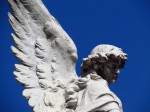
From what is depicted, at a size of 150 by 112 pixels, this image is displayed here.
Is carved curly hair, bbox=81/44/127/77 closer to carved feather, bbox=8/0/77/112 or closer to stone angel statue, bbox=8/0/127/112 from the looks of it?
stone angel statue, bbox=8/0/127/112

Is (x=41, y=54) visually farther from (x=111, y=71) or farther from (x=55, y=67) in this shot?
(x=111, y=71)

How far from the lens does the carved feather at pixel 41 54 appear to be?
882 centimetres

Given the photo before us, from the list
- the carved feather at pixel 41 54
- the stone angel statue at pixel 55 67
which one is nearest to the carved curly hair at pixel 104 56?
the stone angel statue at pixel 55 67

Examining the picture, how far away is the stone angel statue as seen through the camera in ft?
27.9

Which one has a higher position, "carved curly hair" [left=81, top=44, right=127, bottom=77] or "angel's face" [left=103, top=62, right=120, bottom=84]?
"carved curly hair" [left=81, top=44, right=127, bottom=77]

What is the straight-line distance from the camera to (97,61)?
8797mm

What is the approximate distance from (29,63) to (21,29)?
0.56 meters

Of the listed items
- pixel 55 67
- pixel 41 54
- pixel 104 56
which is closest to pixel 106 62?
pixel 104 56

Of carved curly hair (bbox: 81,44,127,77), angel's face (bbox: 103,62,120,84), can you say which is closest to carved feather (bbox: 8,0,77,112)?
carved curly hair (bbox: 81,44,127,77)

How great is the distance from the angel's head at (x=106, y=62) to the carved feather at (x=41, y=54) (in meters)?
0.42

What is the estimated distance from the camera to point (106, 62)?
8.77 m

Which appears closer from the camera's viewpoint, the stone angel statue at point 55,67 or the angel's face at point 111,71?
the stone angel statue at point 55,67


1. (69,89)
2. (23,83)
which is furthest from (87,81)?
(23,83)

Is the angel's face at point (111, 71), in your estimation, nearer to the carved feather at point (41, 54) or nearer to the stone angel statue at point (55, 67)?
the stone angel statue at point (55, 67)
